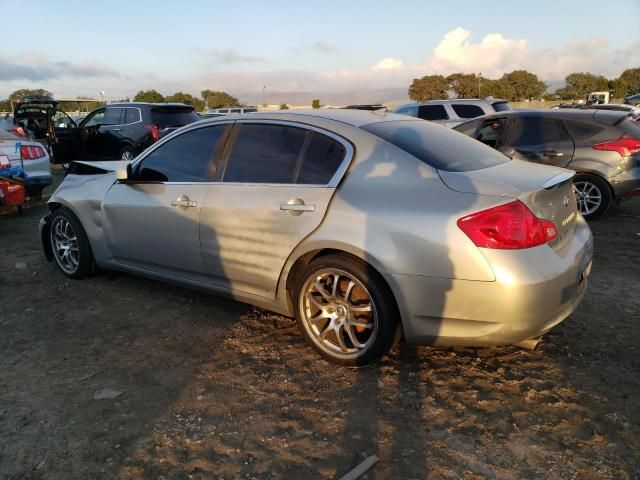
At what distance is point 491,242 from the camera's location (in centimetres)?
261

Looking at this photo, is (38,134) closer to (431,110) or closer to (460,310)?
(431,110)

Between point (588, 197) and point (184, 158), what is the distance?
5532 mm

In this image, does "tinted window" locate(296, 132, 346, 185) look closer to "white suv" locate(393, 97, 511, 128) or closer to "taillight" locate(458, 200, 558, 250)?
"taillight" locate(458, 200, 558, 250)

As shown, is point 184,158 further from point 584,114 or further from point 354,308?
point 584,114

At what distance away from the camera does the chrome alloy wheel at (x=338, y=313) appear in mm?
3033

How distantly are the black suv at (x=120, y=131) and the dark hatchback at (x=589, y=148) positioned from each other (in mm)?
7589

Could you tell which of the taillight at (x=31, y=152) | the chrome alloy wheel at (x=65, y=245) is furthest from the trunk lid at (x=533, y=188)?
the taillight at (x=31, y=152)

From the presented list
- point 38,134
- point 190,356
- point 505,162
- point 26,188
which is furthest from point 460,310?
point 38,134

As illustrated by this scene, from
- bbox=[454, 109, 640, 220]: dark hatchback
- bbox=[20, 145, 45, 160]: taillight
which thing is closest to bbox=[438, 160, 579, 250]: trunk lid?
bbox=[454, 109, 640, 220]: dark hatchback

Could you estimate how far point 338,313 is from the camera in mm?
3135

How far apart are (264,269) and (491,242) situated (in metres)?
1.49

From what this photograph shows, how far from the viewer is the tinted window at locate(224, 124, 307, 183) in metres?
3.37

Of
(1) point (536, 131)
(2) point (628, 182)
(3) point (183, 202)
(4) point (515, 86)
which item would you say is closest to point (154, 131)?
(1) point (536, 131)

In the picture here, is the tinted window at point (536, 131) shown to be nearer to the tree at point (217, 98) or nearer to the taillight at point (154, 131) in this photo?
the taillight at point (154, 131)
